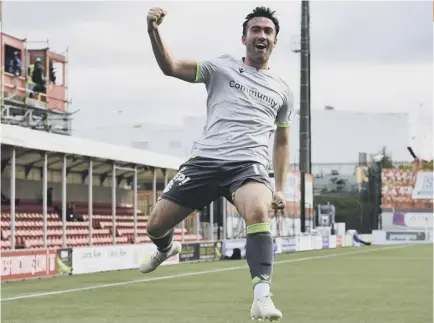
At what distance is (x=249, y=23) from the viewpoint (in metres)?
8.73

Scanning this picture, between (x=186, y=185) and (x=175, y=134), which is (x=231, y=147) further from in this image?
(x=175, y=134)

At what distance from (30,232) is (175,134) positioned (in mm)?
61748

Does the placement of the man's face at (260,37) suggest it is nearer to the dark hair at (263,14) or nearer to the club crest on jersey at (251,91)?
the dark hair at (263,14)

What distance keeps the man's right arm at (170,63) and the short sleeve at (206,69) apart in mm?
28

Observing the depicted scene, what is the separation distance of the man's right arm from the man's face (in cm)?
46

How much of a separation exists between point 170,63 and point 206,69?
405mm

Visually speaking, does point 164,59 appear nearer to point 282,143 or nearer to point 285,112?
point 285,112

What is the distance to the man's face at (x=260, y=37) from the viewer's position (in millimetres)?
8641

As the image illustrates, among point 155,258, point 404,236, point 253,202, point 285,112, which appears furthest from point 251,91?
point 404,236

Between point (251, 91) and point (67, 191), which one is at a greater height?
point (67, 191)

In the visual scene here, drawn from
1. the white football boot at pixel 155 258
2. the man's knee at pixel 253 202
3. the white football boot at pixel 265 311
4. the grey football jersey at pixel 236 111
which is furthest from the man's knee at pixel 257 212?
the white football boot at pixel 155 258

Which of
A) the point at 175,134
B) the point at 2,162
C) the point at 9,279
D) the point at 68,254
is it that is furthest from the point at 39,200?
the point at 175,134

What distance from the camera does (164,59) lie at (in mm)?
8430

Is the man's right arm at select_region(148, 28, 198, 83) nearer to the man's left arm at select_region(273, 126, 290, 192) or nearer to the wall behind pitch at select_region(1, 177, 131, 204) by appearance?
the man's left arm at select_region(273, 126, 290, 192)
